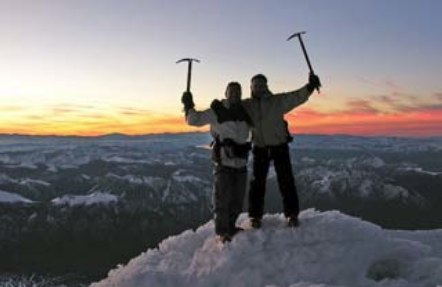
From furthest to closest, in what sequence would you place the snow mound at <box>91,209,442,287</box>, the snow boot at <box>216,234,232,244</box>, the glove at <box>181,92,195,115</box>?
the glove at <box>181,92,195,115</box>
the snow boot at <box>216,234,232,244</box>
the snow mound at <box>91,209,442,287</box>

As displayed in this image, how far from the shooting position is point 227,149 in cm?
1292

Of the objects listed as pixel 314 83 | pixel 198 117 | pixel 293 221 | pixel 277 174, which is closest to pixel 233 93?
pixel 198 117

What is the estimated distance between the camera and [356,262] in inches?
441

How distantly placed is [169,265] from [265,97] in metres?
3.68

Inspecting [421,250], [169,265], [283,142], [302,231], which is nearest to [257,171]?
[283,142]

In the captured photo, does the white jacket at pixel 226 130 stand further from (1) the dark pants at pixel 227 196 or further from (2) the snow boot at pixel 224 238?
(2) the snow boot at pixel 224 238

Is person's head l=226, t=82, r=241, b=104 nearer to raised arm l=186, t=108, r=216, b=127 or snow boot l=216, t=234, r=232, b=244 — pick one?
raised arm l=186, t=108, r=216, b=127

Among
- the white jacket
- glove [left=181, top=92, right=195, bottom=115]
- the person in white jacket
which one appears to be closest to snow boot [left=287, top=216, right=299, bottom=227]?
the person in white jacket

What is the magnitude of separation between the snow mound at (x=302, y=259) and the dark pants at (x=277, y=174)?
36cm

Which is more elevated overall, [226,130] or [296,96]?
[296,96]

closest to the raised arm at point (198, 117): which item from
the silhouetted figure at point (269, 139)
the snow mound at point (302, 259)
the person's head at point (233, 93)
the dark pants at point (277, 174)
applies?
the person's head at point (233, 93)

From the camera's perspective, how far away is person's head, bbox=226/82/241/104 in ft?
42.3

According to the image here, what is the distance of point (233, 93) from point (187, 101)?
0.89 metres

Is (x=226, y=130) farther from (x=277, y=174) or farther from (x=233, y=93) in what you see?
(x=277, y=174)
